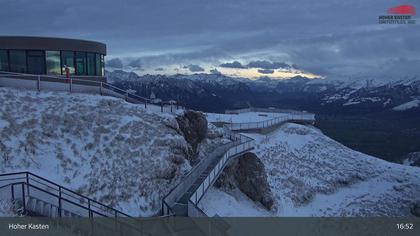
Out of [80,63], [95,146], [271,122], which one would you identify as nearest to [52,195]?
[95,146]

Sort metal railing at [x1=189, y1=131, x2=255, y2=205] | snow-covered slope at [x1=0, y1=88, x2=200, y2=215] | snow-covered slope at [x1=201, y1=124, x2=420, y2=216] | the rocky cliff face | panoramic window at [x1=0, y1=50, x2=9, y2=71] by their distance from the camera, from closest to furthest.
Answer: snow-covered slope at [x1=0, y1=88, x2=200, y2=215] → metal railing at [x1=189, y1=131, x2=255, y2=205] → the rocky cliff face → panoramic window at [x1=0, y1=50, x2=9, y2=71] → snow-covered slope at [x1=201, y1=124, x2=420, y2=216]

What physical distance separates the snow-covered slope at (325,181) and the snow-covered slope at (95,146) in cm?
639

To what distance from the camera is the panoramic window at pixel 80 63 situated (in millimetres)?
33959

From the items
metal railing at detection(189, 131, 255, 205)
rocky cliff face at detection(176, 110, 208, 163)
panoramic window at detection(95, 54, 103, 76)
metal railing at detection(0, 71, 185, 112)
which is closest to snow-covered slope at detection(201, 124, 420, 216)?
metal railing at detection(189, 131, 255, 205)

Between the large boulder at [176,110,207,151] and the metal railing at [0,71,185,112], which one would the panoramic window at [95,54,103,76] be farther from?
Result: the large boulder at [176,110,207,151]

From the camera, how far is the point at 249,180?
113 feet

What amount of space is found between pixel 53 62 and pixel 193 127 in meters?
12.7

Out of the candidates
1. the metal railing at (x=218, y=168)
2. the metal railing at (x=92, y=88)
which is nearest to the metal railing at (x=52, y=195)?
the metal railing at (x=218, y=168)

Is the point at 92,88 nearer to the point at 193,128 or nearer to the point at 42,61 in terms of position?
the point at 42,61

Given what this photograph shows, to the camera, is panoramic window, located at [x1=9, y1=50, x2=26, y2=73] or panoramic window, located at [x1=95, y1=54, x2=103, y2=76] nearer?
panoramic window, located at [x1=9, y1=50, x2=26, y2=73]

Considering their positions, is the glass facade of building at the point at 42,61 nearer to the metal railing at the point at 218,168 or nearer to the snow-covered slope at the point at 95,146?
the snow-covered slope at the point at 95,146

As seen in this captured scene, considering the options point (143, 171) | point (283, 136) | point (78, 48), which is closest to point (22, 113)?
point (143, 171)

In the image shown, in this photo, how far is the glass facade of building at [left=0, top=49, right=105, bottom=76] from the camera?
103 ft

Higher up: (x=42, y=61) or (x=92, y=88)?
(x=42, y=61)
